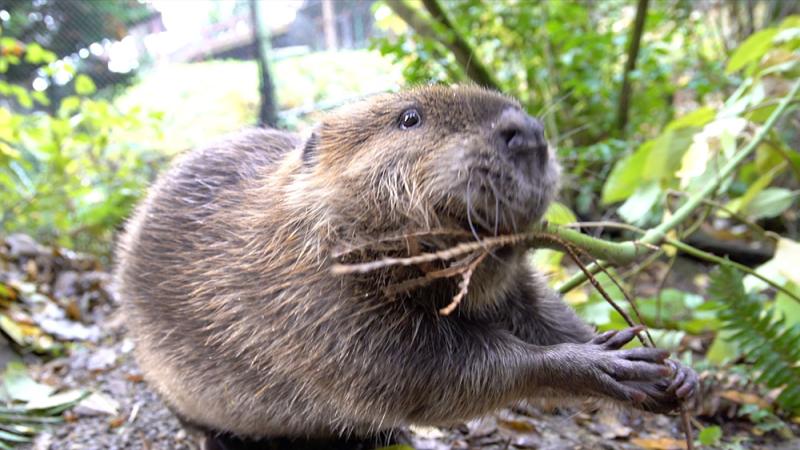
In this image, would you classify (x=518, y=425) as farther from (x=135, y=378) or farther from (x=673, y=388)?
(x=135, y=378)

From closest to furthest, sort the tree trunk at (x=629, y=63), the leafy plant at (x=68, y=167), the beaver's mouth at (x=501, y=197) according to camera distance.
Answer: the beaver's mouth at (x=501, y=197) → the tree trunk at (x=629, y=63) → the leafy plant at (x=68, y=167)

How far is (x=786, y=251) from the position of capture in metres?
2.81

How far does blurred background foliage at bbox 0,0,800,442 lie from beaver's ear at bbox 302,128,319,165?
737 millimetres

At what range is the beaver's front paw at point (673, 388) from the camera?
1954mm

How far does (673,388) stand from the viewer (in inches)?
77.4

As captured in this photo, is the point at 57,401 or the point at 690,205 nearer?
the point at 690,205

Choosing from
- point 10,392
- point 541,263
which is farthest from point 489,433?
point 10,392

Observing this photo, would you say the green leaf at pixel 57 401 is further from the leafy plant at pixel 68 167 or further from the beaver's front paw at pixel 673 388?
the beaver's front paw at pixel 673 388

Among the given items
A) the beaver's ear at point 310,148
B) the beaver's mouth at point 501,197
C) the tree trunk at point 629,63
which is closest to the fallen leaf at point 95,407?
the beaver's ear at point 310,148

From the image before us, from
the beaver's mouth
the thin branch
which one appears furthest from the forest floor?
the thin branch

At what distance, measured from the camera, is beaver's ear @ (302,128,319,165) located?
7.63 feet

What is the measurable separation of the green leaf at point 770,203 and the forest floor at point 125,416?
110cm

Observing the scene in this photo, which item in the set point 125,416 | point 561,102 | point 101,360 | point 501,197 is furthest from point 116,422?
point 561,102

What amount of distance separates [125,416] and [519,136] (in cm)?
238
